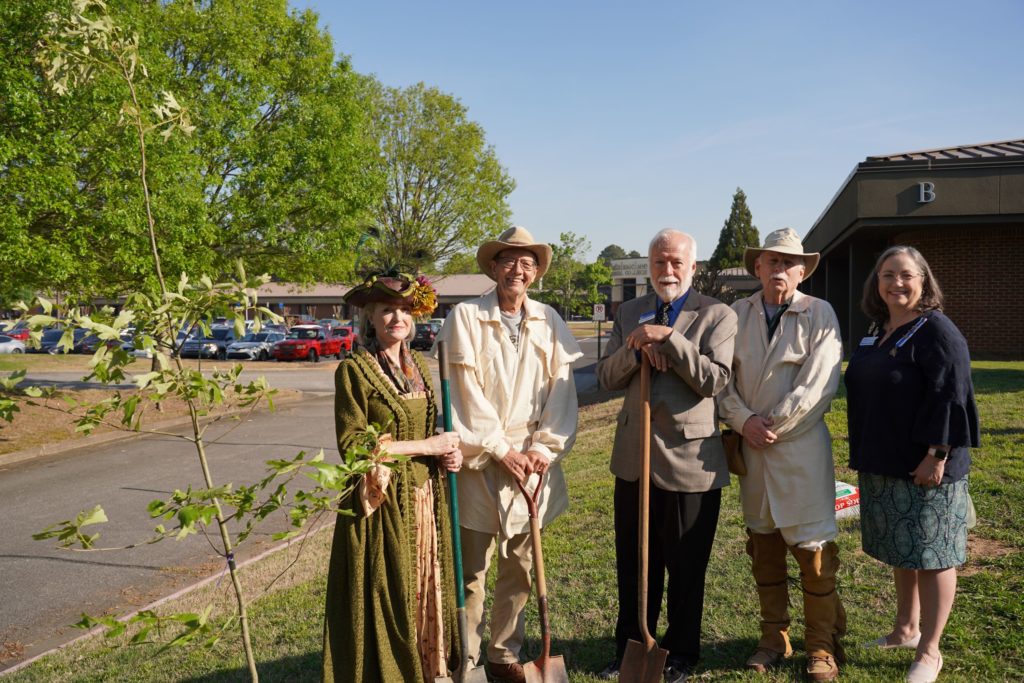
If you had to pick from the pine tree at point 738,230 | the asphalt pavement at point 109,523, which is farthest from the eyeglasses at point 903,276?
the pine tree at point 738,230

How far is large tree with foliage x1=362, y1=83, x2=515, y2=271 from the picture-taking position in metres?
32.0

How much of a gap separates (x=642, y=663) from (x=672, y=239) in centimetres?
193

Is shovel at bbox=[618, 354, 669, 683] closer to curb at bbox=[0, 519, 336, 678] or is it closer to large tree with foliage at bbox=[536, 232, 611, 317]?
curb at bbox=[0, 519, 336, 678]

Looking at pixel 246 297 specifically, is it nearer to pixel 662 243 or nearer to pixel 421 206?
pixel 662 243

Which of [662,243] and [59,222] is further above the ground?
[59,222]

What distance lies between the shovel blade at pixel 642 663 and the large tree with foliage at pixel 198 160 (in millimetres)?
10071

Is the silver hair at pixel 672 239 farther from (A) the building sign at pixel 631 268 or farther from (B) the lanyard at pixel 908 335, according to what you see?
(A) the building sign at pixel 631 268

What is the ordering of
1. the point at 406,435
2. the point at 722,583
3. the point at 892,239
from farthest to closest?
the point at 892,239
the point at 722,583
the point at 406,435

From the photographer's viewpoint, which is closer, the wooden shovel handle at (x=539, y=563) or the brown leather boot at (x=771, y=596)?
the wooden shovel handle at (x=539, y=563)

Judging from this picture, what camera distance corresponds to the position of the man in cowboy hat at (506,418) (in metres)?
3.65

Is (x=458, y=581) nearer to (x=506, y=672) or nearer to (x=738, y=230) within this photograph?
(x=506, y=672)

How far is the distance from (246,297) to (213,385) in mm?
240

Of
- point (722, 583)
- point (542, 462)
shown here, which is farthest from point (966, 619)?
point (542, 462)

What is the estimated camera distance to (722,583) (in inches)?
197
